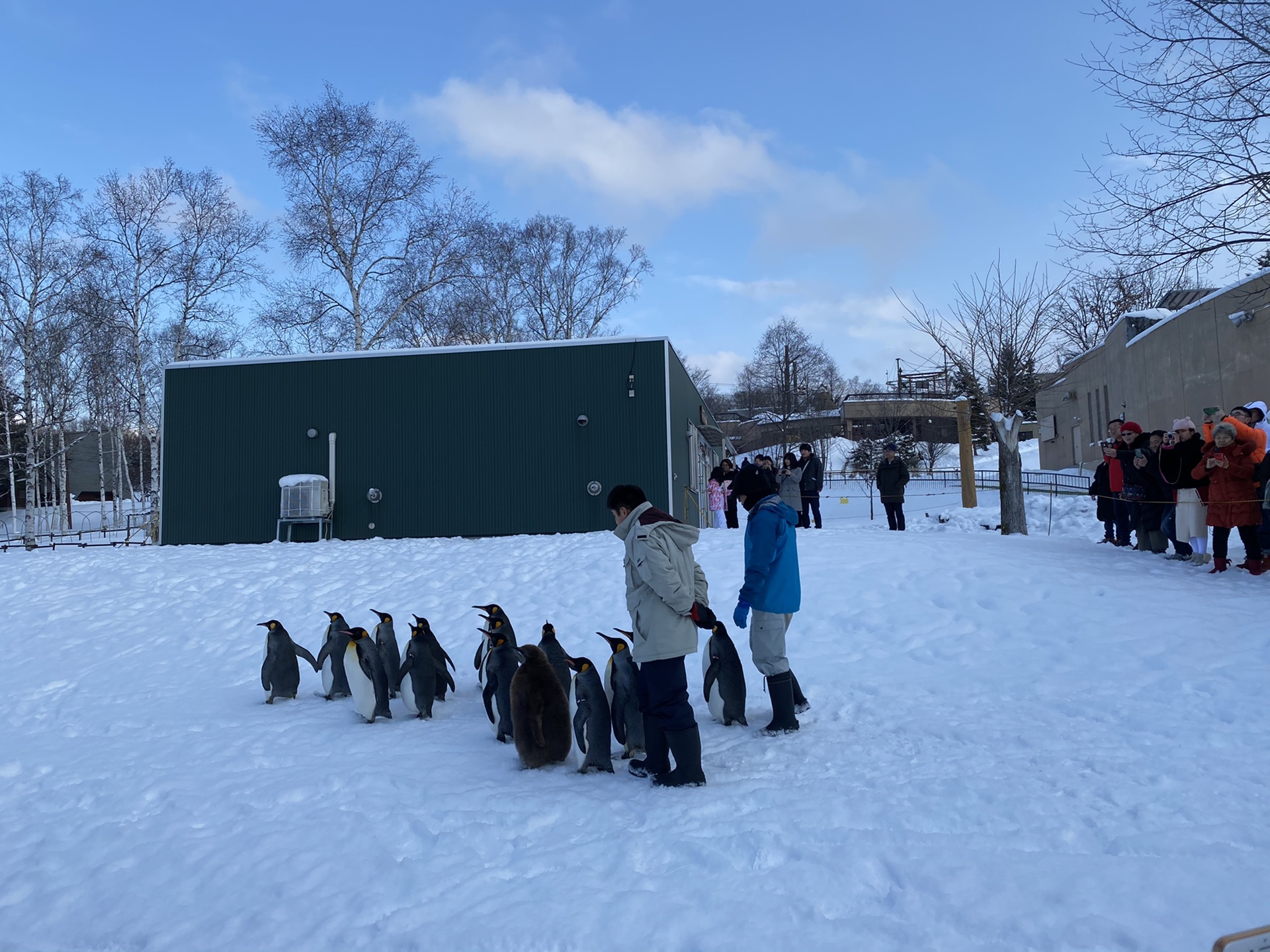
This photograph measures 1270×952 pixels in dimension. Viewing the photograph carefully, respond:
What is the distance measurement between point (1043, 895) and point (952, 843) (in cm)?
52

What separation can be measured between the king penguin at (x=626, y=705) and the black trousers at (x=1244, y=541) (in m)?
7.15

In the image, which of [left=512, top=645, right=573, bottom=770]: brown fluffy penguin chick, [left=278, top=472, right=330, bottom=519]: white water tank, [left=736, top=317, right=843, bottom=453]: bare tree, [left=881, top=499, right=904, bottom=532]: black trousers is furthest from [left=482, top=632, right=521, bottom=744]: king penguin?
[left=736, top=317, right=843, bottom=453]: bare tree

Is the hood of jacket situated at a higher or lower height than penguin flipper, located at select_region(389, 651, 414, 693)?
higher

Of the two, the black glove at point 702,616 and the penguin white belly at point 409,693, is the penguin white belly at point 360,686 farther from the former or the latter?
the black glove at point 702,616

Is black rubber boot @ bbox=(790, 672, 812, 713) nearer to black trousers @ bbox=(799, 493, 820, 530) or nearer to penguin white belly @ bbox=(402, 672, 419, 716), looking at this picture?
penguin white belly @ bbox=(402, 672, 419, 716)

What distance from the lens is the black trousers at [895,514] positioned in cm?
1409

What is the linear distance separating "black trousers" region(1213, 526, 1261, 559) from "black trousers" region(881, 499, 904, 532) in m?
5.44

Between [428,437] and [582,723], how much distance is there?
11891mm

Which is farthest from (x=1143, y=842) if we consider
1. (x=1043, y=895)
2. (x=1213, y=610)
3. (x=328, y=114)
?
(x=328, y=114)

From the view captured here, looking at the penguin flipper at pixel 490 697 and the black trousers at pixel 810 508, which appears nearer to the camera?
the penguin flipper at pixel 490 697

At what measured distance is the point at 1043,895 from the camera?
118 inches

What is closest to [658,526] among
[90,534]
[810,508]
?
[810,508]

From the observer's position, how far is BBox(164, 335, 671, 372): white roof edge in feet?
50.4

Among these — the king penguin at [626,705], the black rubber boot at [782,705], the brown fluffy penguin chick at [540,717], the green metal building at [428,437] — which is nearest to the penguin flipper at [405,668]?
the brown fluffy penguin chick at [540,717]
